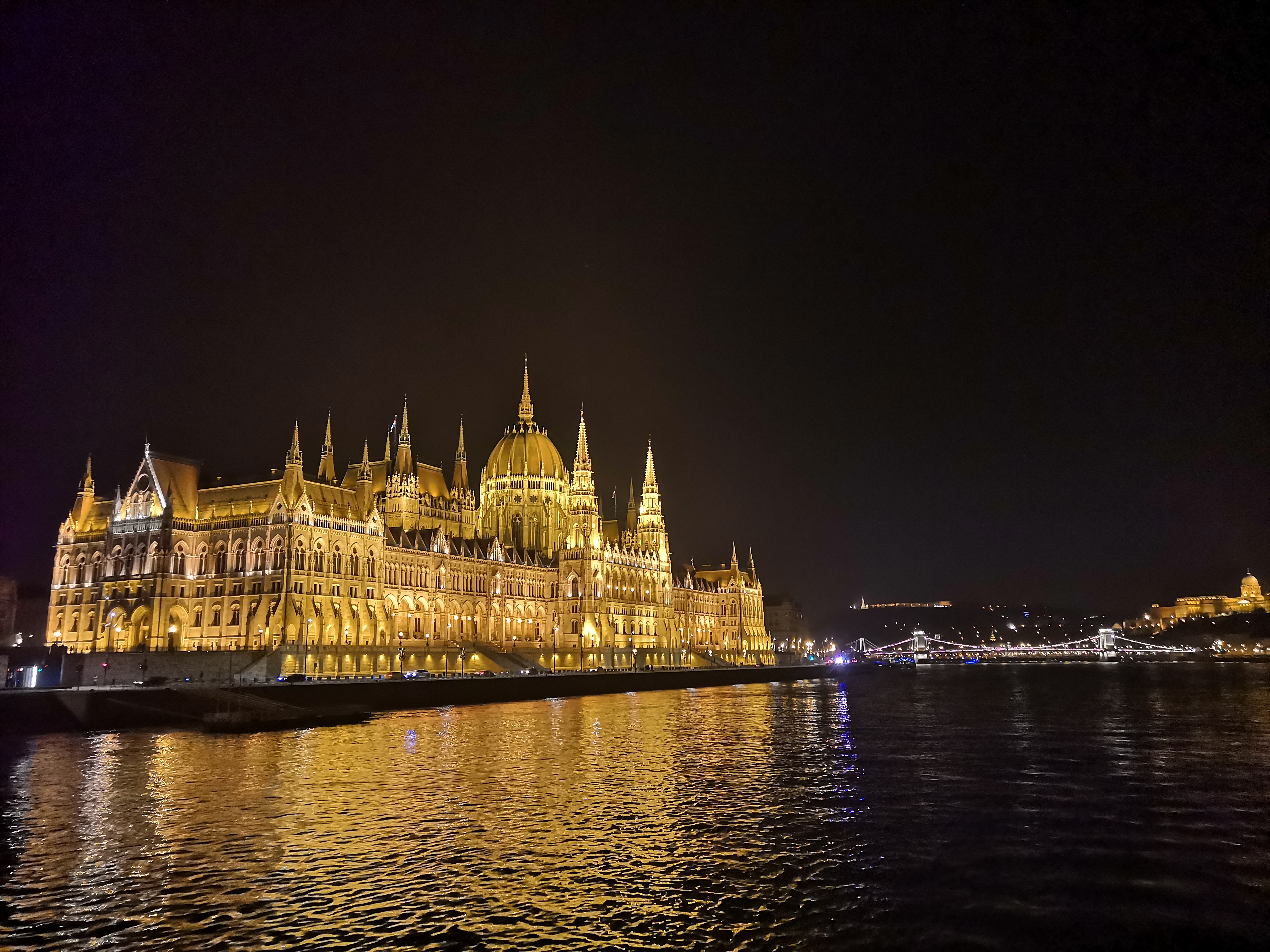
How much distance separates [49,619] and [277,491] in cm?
2576

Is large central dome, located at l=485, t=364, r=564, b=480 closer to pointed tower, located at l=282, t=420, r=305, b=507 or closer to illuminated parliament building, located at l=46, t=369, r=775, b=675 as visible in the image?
illuminated parliament building, located at l=46, t=369, r=775, b=675

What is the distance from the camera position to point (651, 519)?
6004 inches

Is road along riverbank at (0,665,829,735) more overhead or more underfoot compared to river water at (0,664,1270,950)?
more overhead

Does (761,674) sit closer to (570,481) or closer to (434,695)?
(570,481)

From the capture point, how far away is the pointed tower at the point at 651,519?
150m

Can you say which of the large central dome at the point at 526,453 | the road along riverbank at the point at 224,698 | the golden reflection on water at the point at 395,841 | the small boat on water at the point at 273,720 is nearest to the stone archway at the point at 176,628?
the road along riverbank at the point at 224,698

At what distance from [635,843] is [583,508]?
353 ft

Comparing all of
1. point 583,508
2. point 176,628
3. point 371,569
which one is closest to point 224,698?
point 176,628

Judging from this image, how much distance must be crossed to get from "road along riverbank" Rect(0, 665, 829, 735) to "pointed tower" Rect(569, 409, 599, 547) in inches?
1413

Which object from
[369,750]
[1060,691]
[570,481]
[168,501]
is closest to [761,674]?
[570,481]

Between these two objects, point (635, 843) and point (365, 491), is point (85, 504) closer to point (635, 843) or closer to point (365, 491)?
point (365, 491)

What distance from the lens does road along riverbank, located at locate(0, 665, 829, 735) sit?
168ft

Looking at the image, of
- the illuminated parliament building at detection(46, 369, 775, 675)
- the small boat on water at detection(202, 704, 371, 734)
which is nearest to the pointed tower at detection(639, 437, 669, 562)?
the illuminated parliament building at detection(46, 369, 775, 675)

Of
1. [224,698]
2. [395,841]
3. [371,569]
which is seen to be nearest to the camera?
[395,841]
